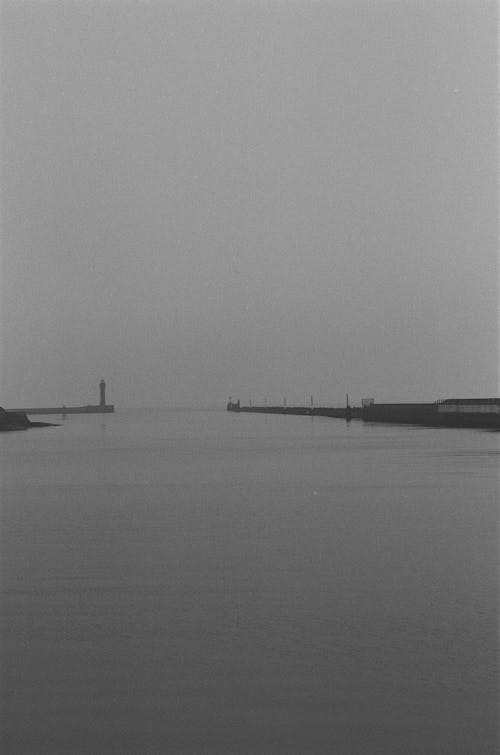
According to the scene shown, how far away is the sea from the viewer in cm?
572

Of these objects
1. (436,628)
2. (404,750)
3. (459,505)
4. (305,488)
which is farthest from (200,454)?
(404,750)

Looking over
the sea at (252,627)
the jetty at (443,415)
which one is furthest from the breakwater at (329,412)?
the sea at (252,627)

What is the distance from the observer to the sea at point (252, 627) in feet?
18.8

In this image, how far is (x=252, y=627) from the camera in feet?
27.1

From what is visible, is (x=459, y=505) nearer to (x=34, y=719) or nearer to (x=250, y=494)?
(x=250, y=494)

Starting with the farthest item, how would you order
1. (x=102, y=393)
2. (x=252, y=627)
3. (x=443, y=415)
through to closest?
1. (x=102, y=393)
2. (x=443, y=415)
3. (x=252, y=627)

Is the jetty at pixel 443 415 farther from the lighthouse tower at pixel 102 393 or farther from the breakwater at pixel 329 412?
the lighthouse tower at pixel 102 393

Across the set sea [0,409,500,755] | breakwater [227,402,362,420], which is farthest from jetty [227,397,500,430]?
sea [0,409,500,755]

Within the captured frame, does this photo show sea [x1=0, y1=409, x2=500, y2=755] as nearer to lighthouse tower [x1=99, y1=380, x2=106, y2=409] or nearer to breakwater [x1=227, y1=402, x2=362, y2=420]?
breakwater [x1=227, y1=402, x2=362, y2=420]

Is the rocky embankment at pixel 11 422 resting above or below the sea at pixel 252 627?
below

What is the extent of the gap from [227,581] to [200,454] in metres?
28.8

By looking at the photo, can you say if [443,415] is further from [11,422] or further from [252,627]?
[252,627]

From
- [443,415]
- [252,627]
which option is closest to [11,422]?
[443,415]

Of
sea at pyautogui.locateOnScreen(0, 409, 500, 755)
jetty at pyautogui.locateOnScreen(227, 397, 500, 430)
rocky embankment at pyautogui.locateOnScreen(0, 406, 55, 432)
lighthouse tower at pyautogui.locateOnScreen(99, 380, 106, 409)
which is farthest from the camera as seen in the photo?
lighthouse tower at pyautogui.locateOnScreen(99, 380, 106, 409)
